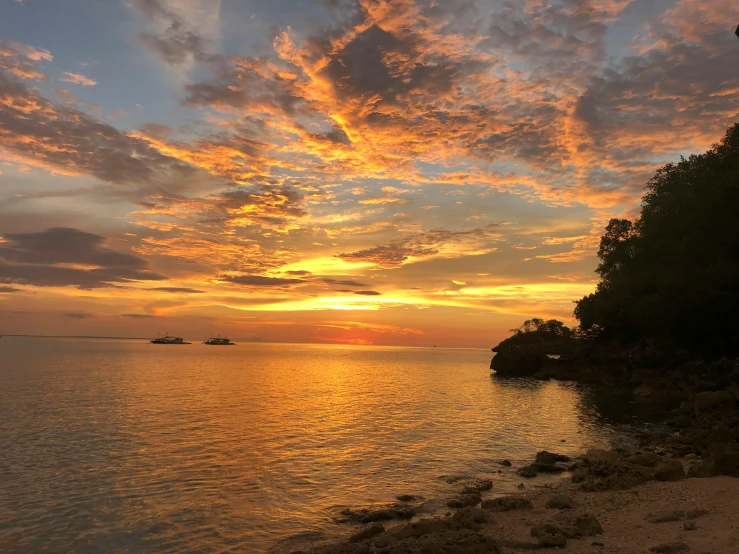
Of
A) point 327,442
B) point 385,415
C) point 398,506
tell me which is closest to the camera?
point 398,506

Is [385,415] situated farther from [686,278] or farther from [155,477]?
[686,278]

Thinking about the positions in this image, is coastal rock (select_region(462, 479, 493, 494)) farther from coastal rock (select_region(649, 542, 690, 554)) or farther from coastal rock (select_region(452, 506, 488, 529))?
coastal rock (select_region(649, 542, 690, 554))

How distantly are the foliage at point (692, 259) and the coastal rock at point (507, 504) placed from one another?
40.4 metres

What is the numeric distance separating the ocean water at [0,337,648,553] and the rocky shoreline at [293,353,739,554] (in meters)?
1.72

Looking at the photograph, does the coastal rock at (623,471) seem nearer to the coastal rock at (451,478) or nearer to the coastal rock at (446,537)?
the coastal rock at (451,478)

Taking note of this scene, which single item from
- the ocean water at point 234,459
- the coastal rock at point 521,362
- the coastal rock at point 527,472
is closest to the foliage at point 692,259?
the ocean water at point 234,459

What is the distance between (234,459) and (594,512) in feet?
64.2

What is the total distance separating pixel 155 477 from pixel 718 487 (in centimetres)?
2469

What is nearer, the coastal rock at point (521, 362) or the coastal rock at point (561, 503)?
the coastal rock at point (561, 503)

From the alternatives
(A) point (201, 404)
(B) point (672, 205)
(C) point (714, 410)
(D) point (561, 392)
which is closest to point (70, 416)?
(A) point (201, 404)

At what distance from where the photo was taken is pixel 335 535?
1669cm

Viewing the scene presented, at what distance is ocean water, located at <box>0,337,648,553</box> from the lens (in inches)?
674

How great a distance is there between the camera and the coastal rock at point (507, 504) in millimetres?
17531

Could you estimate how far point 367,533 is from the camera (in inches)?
621
